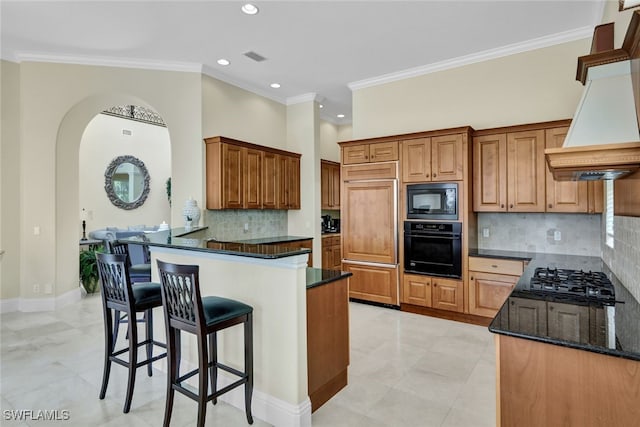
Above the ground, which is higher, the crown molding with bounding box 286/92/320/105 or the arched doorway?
the crown molding with bounding box 286/92/320/105

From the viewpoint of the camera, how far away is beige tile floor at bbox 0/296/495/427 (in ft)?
7.42

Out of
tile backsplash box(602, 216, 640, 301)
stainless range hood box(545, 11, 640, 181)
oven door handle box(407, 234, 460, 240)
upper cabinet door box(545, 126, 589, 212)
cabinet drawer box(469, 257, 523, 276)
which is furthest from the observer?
oven door handle box(407, 234, 460, 240)

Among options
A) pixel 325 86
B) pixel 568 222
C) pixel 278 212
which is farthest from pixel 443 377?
pixel 325 86

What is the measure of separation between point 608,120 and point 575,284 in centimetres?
105

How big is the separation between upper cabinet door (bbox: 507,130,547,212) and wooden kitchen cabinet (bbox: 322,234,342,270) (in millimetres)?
3325

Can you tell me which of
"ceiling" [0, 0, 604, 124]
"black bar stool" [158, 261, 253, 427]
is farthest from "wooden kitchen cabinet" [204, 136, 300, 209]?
"black bar stool" [158, 261, 253, 427]

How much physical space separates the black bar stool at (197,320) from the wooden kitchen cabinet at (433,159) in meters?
3.01

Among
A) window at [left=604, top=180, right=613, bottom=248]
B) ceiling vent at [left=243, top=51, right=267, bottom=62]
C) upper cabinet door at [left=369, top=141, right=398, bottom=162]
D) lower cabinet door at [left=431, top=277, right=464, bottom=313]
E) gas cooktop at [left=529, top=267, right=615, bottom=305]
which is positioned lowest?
lower cabinet door at [left=431, top=277, right=464, bottom=313]

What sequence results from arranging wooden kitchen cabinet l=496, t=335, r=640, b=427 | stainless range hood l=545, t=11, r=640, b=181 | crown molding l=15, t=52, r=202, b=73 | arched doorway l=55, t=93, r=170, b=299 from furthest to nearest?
1. arched doorway l=55, t=93, r=170, b=299
2. crown molding l=15, t=52, r=202, b=73
3. stainless range hood l=545, t=11, r=640, b=181
4. wooden kitchen cabinet l=496, t=335, r=640, b=427

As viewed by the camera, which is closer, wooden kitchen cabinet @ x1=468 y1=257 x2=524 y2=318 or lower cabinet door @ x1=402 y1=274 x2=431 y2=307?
wooden kitchen cabinet @ x1=468 y1=257 x2=524 y2=318

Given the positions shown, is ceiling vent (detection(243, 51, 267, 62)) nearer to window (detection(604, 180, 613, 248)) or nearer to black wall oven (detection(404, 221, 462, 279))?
black wall oven (detection(404, 221, 462, 279))

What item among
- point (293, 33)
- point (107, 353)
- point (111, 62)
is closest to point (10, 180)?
point (111, 62)

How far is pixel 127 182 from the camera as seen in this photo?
24.0ft

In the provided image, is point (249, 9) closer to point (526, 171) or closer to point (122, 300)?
point (122, 300)
